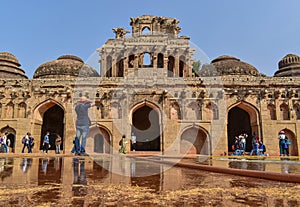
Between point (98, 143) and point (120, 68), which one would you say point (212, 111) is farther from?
point (120, 68)

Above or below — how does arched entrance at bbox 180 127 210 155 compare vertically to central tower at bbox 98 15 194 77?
below

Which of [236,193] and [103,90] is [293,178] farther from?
[103,90]

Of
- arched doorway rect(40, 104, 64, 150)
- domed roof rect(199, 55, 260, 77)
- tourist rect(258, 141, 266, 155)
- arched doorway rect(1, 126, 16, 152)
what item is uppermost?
domed roof rect(199, 55, 260, 77)

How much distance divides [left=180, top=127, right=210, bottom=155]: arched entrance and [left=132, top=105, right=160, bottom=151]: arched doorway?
14.9ft

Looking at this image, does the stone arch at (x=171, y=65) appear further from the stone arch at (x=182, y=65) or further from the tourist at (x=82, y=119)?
the tourist at (x=82, y=119)

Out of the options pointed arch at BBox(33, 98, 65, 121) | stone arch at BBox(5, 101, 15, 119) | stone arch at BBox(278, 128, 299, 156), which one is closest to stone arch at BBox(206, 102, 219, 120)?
stone arch at BBox(278, 128, 299, 156)

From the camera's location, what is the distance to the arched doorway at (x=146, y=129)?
81.4 feet

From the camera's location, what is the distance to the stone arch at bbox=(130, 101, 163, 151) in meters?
24.8

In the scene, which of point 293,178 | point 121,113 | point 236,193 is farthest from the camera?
point 121,113

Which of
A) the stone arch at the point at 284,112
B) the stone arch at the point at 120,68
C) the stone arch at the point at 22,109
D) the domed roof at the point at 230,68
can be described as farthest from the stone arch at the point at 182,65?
the stone arch at the point at 22,109

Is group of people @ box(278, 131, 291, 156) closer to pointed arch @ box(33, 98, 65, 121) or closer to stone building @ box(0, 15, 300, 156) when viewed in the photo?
stone building @ box(0, 15, 300, 156)

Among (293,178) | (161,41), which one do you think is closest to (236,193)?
(293,178)

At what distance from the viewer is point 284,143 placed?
18.1 meters

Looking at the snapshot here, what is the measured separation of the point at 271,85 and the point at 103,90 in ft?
43.8
